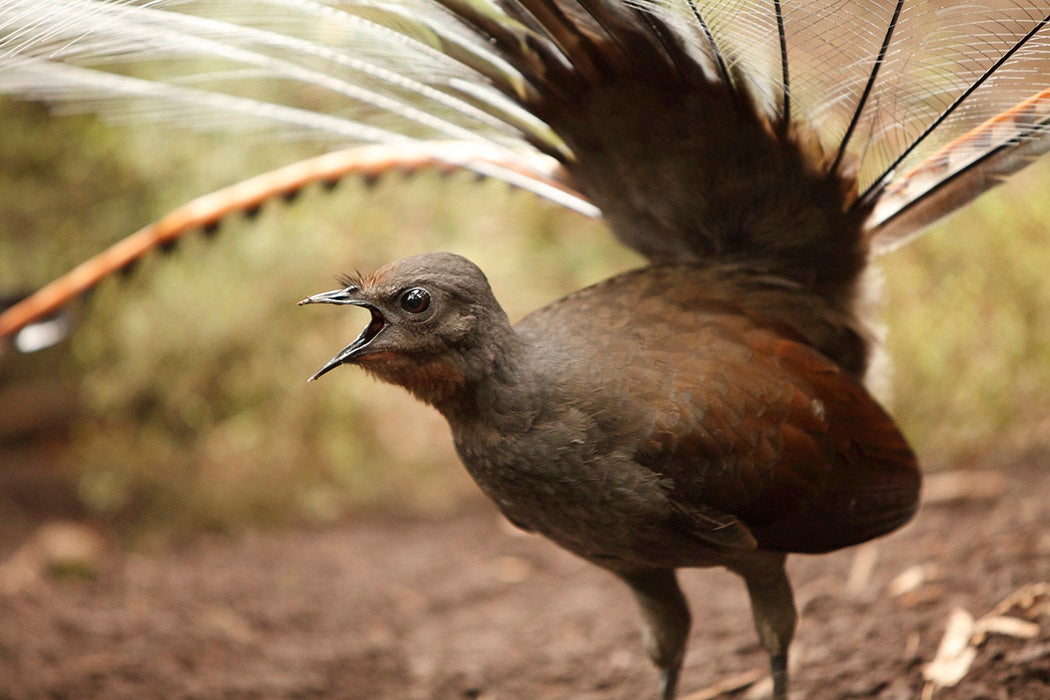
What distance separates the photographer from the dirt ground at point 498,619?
10.3 ft

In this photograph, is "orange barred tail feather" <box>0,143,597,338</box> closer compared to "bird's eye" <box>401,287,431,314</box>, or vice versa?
"bird's eye" <box>401,287,431,314</box>

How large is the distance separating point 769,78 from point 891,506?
44.2 inches

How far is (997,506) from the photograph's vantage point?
4109 millimetres

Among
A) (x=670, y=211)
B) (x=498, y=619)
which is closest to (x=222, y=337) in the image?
(x=498, y=619)

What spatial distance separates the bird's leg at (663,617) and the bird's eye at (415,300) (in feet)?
3.32

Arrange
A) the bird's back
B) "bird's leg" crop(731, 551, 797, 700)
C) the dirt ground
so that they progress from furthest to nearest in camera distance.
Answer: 1. the dirt ground
2. "bird's leg" crop(731, 551, 797, 700)
3. the bird's back

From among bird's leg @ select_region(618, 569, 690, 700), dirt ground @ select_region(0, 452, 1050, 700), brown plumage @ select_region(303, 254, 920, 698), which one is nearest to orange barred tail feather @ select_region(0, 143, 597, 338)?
brown plumage @ select_region(303, 254, 920, 698)

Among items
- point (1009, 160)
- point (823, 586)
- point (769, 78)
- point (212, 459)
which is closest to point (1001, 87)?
point (1009, 160)

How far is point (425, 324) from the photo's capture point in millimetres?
2074

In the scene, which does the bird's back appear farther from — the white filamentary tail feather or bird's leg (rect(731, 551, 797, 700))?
the white filamentary tail feather

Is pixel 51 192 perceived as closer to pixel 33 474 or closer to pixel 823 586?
pixel 33 474

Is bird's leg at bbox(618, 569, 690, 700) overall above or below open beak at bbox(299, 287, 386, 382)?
below

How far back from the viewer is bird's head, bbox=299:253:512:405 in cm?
206

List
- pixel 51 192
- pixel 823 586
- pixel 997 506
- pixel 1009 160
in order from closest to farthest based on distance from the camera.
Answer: pixel 1009 160, pixel 823 586, pixel 997 506, pixel 51 192
